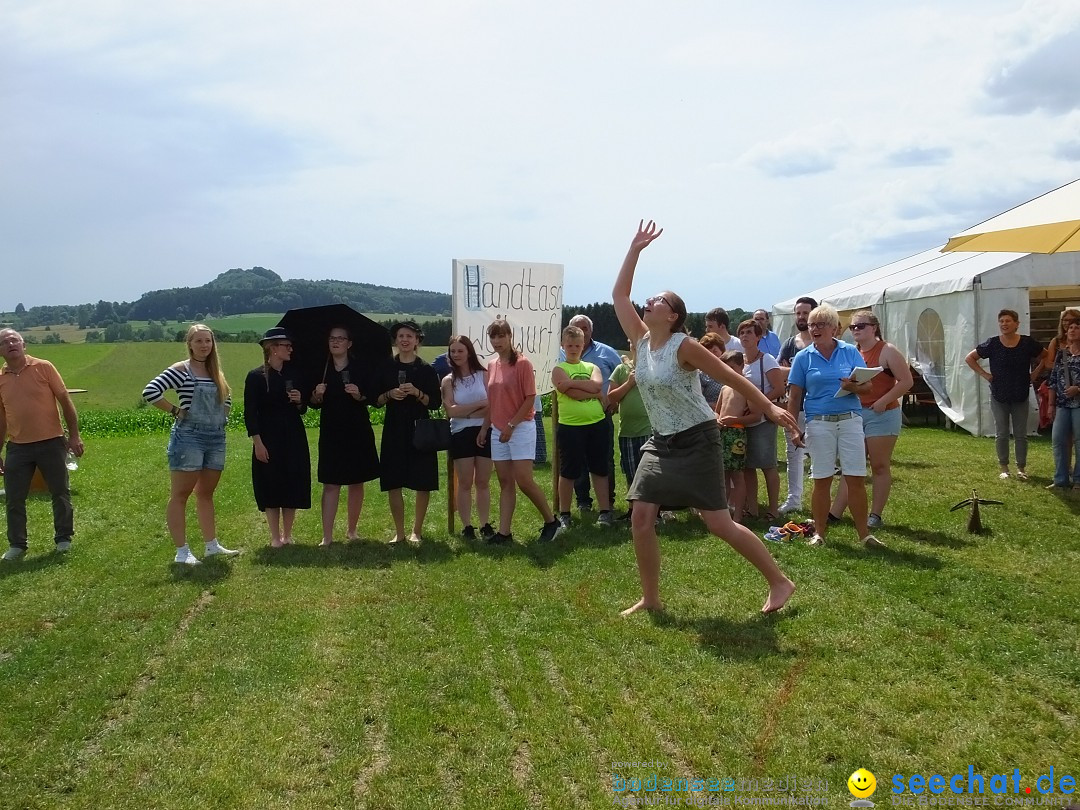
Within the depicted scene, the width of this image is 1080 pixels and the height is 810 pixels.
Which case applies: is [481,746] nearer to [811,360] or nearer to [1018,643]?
[1018,643]

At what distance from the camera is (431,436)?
8.07m

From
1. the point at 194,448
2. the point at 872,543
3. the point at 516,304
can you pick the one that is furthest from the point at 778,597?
the point at 516,304

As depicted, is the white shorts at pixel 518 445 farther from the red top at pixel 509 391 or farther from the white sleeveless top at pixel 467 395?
the white sleeveless top at pixel 467 395

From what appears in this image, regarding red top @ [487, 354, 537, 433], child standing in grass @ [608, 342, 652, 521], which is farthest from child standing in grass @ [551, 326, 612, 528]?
red top @ [487, 354, 537, 433]

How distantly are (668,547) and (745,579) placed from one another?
118cm

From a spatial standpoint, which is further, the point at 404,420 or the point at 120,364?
the point at 120,364

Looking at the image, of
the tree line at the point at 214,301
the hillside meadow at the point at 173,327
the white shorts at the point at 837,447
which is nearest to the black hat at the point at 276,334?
the white shorts at the point at 837,447

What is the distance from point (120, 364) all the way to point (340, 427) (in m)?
37.9

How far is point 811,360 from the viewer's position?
711 cm

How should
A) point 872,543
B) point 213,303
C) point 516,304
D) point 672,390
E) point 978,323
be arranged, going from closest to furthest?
point 672,390 < point 872,543 < point 516,304 < point 978,323 < point 213,303

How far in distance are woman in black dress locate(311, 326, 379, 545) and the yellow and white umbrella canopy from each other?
16.8 ft

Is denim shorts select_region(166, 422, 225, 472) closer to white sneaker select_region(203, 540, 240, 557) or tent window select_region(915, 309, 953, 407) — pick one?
white sneaker select_region(203, 540, 240, 557)

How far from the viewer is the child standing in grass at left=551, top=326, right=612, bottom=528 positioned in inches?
329

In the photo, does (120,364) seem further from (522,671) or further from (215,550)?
(522,671)
